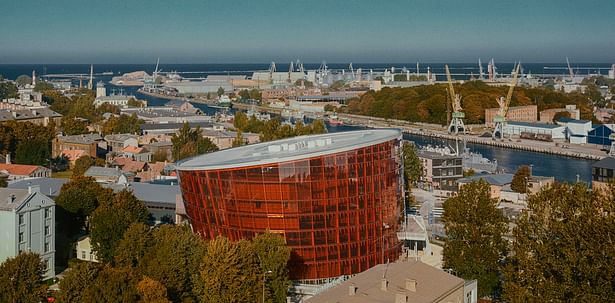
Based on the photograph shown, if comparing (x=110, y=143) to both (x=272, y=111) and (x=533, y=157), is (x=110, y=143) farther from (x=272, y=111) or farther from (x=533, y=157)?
(x=272, y=111)

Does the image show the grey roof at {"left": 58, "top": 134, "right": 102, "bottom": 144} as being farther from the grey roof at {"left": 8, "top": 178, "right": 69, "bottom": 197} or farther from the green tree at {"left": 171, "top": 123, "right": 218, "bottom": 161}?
the grey roof at {"left": 8, "top": 178, "right": 69, "bottom": 197}

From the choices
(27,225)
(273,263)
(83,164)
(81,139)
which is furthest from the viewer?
(81,139)

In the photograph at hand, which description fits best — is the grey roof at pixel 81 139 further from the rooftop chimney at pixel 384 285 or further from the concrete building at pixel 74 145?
the rooftop chimney at pixel 384 285

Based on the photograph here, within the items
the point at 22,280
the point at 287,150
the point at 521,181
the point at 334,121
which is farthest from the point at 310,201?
the point at 334,121

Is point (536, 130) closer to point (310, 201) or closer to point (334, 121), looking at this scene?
point (334, 121)

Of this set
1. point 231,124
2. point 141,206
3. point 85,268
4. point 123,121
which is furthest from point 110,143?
point 85,268

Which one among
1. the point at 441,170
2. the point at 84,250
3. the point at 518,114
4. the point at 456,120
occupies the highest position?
the point at 518,114

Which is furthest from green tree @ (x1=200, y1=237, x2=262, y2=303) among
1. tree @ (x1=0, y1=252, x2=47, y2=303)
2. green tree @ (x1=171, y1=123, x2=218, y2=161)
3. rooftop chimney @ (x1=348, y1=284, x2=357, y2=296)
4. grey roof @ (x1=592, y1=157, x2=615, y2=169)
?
green tree @ (x1=171, y1=123, x2=218, y2=161)
